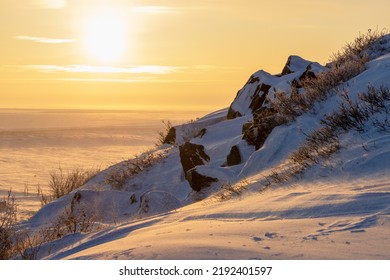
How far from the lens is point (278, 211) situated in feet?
20.0

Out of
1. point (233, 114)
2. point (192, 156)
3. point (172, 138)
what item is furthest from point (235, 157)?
point (172, 138)

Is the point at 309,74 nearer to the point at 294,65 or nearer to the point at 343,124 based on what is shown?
the point at 294,65

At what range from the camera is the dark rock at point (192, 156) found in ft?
47.1

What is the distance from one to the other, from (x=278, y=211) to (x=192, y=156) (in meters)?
8.62

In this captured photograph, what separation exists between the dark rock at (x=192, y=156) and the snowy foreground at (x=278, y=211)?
1.10 meters

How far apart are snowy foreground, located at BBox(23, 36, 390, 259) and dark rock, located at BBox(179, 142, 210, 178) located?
1105mm

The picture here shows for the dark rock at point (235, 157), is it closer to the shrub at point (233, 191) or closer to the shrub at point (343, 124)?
the shrub at point (343, 124)

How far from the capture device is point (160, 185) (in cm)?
1551

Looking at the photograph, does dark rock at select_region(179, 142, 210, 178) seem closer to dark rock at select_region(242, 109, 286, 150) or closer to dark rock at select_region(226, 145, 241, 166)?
dark rock at select_region(226, 145, 241, 166)

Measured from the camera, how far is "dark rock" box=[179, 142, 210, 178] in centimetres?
1436

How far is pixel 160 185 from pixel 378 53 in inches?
256

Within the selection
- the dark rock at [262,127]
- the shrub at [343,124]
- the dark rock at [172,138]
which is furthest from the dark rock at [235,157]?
the dark rock at [172,138]
